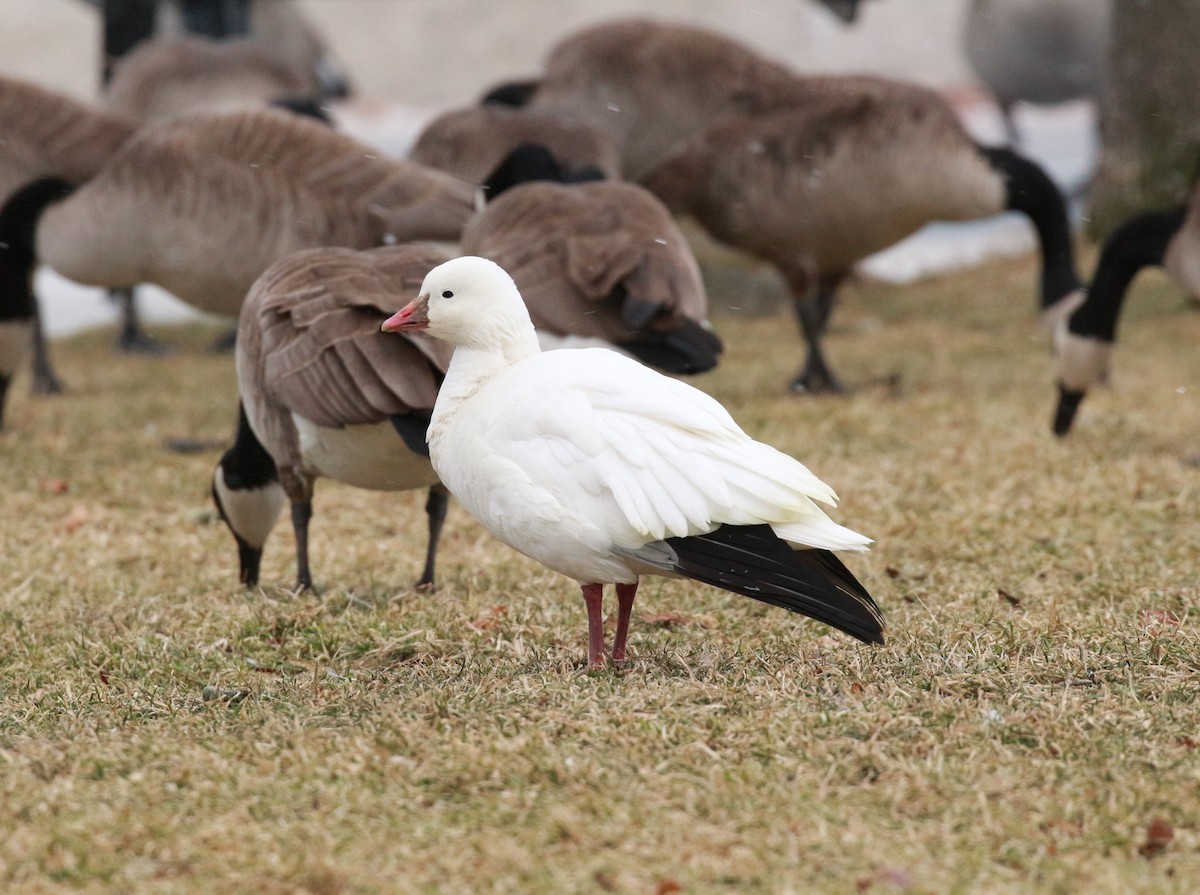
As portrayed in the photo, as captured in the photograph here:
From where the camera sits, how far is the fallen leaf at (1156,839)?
2.73 m

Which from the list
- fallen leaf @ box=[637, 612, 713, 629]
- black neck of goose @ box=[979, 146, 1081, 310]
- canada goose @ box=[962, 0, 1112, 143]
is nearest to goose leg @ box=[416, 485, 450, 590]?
fallen leaf @ box=[637, 612, 713, 629]

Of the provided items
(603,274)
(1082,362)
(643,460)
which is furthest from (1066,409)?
(643,460)

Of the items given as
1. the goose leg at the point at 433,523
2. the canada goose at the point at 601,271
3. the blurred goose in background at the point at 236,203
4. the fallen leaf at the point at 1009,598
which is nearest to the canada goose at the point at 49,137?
the blurred goose in background at the point at 236,203

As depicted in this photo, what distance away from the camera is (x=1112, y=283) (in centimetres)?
709

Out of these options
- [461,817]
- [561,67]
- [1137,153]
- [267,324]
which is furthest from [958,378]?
[461,817]

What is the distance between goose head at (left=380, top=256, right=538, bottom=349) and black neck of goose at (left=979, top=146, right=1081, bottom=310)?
5.41 meters

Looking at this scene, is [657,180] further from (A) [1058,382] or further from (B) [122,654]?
(B) [122,654]

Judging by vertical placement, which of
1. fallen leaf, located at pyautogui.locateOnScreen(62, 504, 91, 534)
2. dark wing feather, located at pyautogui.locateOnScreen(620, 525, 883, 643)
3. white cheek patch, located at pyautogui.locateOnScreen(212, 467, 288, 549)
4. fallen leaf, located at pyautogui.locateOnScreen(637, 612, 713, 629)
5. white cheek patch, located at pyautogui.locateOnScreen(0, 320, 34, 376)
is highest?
dark wing feather, located at pyautogui.locateOnScreen(620, 525, 883, 643)

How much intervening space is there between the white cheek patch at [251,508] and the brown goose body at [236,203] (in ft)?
7.39

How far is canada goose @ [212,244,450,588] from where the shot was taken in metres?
4.12

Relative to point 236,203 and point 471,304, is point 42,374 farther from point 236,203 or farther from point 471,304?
point 471,304

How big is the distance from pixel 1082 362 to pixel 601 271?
2.69 m

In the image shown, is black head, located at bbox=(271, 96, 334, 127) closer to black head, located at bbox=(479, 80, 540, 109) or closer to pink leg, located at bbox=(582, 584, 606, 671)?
black head, located at bbox=(479, 80, 540, 109)

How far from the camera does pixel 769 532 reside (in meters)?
3.24
